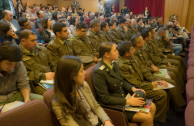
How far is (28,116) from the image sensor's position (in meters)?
1.00

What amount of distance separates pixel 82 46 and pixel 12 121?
2049 millimetres

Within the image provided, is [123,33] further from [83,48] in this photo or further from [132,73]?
[132,73]

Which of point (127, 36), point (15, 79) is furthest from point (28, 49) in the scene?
point (127, 36)

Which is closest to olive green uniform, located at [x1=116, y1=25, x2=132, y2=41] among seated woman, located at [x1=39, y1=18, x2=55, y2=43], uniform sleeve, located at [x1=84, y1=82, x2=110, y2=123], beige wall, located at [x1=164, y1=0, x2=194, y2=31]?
seated woman, located at [x1=39, y1=18, x2=55, y2=43]

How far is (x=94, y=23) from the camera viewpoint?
11.3 ft

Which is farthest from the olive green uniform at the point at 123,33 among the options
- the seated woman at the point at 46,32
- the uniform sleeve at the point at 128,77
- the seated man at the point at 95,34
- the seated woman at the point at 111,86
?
the seated woman at the point at 111,86

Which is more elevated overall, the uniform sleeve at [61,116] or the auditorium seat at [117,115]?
the uniform sleeve at [61,116]

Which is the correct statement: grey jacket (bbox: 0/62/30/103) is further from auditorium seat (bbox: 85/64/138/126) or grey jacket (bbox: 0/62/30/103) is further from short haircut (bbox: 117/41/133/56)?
short haircut (bbox: 117/41/133/56)

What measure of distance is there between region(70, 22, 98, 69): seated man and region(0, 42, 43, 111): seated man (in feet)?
3.95

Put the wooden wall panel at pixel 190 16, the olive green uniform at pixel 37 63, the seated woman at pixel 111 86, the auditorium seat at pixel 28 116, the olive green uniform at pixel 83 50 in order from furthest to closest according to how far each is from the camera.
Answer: the wooden wall panel at pixel 190 16 < the olive green uniform at pixel 83 50 < the olive green uniform at pixel 37 63 < the seated woman at pixel 111 86 < the auditorium seat at pixel 28 116

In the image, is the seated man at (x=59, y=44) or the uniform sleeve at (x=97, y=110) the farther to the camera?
the seated man at (x=59, y=44)

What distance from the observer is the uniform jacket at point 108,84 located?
1.51 m

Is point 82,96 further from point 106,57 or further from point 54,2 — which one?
point 54,2

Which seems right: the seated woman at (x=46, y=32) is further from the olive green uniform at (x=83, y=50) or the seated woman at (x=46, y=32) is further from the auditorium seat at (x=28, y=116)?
the auditorium seat at (x=28, y=116)
